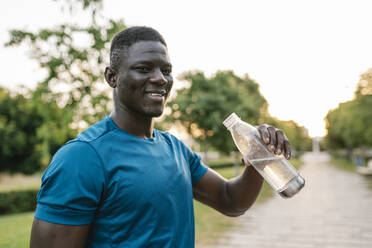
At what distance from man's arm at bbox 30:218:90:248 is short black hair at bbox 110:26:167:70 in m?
0.79

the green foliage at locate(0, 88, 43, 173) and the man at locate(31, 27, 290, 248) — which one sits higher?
the man at locate(31, 27, 290, 248)

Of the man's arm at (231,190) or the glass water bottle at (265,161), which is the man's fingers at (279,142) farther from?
the man's arm at (231,190)

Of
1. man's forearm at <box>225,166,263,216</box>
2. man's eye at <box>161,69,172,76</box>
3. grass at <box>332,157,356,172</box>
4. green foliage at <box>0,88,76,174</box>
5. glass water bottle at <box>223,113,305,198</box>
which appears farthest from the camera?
green foliage at <box>0,88,76,174</box>

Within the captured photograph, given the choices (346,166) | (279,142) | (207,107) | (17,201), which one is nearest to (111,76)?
(279,142)

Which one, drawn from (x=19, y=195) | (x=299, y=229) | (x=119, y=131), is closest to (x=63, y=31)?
(x=119, y=131)

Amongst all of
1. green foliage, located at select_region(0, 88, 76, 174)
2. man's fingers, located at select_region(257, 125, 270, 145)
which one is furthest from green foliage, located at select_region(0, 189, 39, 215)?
green foliage, located at select_region(0, 88, 76, 174)

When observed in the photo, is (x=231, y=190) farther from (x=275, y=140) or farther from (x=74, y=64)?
(x=74, y=64)

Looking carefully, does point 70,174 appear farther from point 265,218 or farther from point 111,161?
point 265,218

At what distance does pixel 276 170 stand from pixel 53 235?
1.26m

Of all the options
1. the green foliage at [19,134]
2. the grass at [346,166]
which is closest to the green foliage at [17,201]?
the green foliage at [19,134]

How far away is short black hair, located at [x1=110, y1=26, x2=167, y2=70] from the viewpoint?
1.64 metres

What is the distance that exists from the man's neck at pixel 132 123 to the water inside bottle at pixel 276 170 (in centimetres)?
66

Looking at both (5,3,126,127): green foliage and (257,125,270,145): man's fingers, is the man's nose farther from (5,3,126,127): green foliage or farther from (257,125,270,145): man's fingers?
(5,3,126,127): green foliage

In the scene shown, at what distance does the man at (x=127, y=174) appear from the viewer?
1299 mm
